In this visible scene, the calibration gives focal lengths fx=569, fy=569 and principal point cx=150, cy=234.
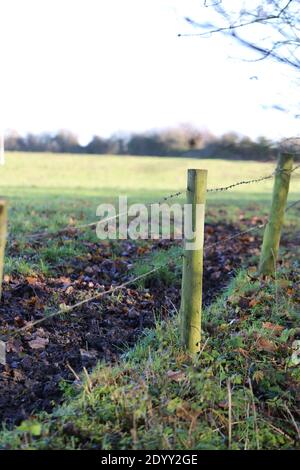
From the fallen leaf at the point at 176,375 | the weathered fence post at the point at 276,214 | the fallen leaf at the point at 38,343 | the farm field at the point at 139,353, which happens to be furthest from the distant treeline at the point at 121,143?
the fallen leaf at the point at 176,375

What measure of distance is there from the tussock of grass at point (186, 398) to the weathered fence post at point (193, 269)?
14 centimetres

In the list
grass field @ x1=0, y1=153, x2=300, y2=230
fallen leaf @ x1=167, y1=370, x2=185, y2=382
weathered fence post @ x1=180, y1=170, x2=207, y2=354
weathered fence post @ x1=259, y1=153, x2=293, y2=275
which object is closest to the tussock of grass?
fallen leaf @ x1=167, y1=370, x2=185, y2=382

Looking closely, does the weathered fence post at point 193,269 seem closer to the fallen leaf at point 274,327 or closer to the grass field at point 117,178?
the fallen leaf at point 274,327

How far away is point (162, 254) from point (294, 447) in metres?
4.33

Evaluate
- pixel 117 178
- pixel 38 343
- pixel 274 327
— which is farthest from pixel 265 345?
pixel 117 178

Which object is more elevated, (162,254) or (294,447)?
(162,254)

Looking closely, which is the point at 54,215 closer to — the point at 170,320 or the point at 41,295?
the point at 41,295

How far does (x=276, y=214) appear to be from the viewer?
7.00m

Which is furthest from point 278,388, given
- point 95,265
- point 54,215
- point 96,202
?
point 96,202

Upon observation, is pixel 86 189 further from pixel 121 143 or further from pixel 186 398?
pixel 186 398

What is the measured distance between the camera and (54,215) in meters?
10.6

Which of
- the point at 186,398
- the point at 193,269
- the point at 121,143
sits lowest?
the point at 186,398

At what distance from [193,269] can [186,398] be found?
1054mm

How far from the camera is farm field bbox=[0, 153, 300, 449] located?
12.3 ft
